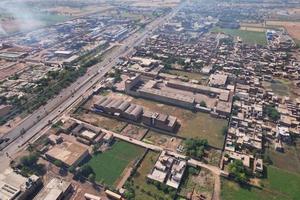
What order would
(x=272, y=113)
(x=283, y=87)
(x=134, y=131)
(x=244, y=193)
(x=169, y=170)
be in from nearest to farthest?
(x=244, y=193) → (x=169, y=170) → (x=134, y=131) → (x=272, y=113) → (x=283, y=87)

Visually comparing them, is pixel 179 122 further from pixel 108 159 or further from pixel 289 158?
pixel 289 158

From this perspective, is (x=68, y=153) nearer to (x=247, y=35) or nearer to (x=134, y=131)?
(x=134, y=131)

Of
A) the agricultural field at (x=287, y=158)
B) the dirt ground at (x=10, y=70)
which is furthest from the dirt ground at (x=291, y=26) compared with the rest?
the dirt ground at (x=10, y=70)

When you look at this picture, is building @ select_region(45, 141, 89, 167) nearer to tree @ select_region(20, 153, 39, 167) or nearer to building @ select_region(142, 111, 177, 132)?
tree @ select_region(20, 153, 39, 167)

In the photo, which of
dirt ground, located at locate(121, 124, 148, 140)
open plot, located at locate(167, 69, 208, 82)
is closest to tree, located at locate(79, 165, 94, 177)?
dirt ground, located at locate(121, 124, 148, 140)

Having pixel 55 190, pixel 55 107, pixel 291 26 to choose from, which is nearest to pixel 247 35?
pixel 291 26

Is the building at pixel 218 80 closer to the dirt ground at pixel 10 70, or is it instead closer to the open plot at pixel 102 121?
the open plot at pixel 102 121
